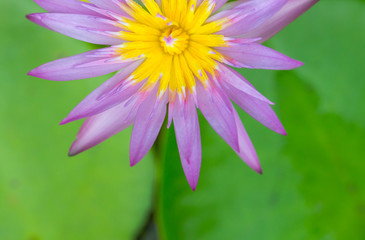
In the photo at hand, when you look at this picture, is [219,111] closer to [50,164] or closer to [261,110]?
[261,110]

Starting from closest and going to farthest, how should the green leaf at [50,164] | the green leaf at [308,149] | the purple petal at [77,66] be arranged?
1. the purple petal at [77,66]
2. the green leaf at [308,149]
3. the green leaf at [50,164]

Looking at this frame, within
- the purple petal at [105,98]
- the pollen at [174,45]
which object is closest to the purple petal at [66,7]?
the pollen at [174,45]

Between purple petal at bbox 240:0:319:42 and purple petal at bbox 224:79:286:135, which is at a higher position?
purple petal at bbox 240:0:319:42

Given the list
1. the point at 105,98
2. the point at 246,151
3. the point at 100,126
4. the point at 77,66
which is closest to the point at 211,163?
the point at 246,151

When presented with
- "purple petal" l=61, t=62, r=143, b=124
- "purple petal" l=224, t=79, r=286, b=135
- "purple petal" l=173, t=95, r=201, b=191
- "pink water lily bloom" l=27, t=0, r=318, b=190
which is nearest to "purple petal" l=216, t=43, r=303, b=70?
"pink water lily bloom" l=27, t=0, r=318, b=190

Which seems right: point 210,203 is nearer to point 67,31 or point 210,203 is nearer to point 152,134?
point 152,134

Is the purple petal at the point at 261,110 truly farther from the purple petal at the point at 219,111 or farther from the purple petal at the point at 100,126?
the purple petal at the point at 100,126

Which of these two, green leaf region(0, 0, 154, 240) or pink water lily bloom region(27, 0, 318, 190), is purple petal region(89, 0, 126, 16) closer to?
→ pink water lily bloom region(27, 0, 318, 190)
